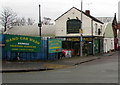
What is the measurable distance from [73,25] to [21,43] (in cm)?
2224

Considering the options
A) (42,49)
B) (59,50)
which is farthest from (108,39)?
(42,49)

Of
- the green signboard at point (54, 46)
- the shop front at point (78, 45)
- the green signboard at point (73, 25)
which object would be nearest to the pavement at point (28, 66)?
the green signboard at point (54, 46)

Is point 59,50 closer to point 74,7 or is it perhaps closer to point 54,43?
point 54,43

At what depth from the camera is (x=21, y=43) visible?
2158 centimetres

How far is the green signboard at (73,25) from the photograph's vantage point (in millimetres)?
42513

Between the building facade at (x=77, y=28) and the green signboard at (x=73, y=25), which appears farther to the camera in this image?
the green signboard at (x=73, y=25)

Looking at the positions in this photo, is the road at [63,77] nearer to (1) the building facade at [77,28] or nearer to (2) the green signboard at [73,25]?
(1) the building facade at [77,28]

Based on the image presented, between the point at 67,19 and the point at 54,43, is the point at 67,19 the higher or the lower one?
the higher one

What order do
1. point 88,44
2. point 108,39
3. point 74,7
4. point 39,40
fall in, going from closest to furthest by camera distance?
point 39,40
point 88,44
point 74,7
point 108,39

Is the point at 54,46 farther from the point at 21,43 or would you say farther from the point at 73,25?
the point at 73,25

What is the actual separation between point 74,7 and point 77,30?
13.7ft

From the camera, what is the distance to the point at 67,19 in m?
43.2

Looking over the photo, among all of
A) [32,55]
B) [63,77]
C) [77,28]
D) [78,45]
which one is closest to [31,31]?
[77,28]

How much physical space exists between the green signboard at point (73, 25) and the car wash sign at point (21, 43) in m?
20.6
